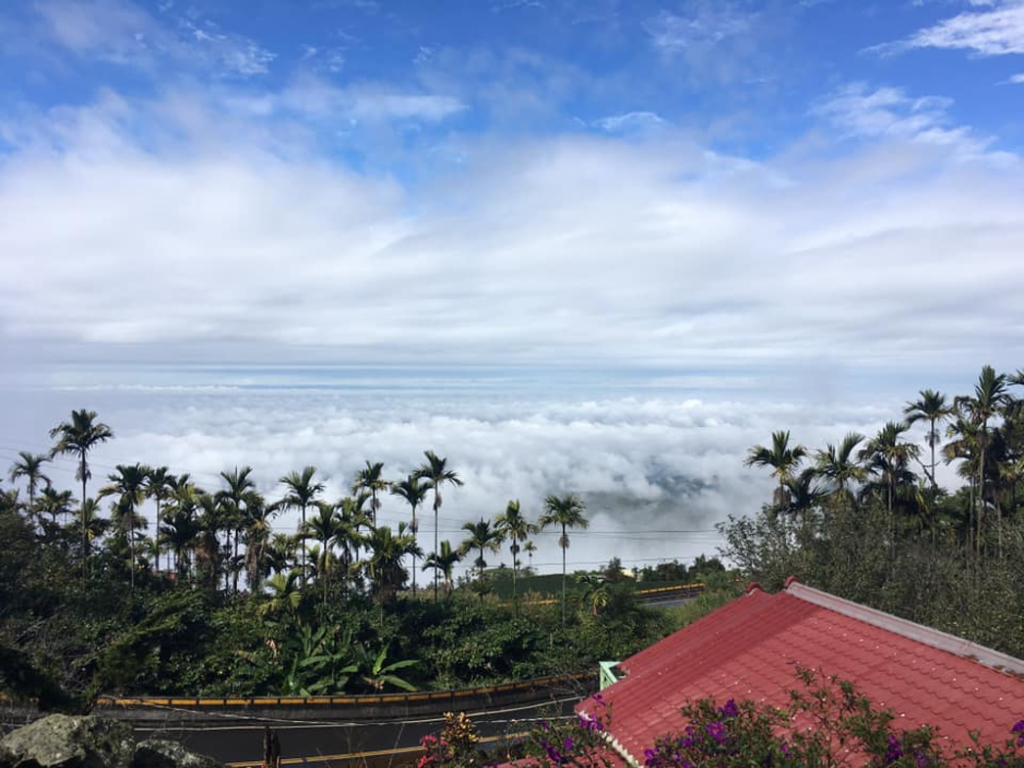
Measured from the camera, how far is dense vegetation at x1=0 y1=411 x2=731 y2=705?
31.0 m

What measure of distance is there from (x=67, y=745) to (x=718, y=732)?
7088mm

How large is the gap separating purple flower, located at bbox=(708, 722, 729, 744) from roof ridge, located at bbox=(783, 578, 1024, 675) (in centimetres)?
568

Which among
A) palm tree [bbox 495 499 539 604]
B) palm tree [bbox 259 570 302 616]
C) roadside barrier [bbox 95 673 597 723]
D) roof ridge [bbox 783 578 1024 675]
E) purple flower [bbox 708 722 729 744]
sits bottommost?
roadside barrier [bbox 95 673 597 723]

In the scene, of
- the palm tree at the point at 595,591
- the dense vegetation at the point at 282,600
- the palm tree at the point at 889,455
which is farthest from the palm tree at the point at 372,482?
the palm tree at the point at 889,455

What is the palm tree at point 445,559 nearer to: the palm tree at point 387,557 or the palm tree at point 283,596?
the palm tree at point 387,557

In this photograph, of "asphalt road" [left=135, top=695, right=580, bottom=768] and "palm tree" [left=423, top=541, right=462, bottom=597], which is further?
"palm tree" [left=423, top=541, right=462, bottom=597]

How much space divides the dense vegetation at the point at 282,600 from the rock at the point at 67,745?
18.2 m

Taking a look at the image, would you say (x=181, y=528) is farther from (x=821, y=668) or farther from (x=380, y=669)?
(x=821, y=668)

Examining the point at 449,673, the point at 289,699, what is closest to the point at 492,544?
the point at 449,673

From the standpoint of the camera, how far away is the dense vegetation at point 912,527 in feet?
70.0

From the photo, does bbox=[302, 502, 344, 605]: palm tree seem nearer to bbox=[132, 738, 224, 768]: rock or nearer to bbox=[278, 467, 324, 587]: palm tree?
bbox=[278, 467, 324, 587]: palm tree

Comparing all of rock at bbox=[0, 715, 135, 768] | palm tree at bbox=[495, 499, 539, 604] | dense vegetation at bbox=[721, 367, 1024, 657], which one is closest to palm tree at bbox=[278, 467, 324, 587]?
palm tree at bbox=[495, 499, 539, 604]

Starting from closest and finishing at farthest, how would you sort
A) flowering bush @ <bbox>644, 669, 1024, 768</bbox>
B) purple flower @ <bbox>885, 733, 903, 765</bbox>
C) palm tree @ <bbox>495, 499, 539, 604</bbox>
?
flowering bush @ <bbox>644, 669, 1024, 768</bbox> → purple flower @ <bbox>885, 733, 903, 765</bbox> → palm tree @ <bbox>495, 499, 539, 604</bbox>

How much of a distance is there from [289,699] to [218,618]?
7.53 m
